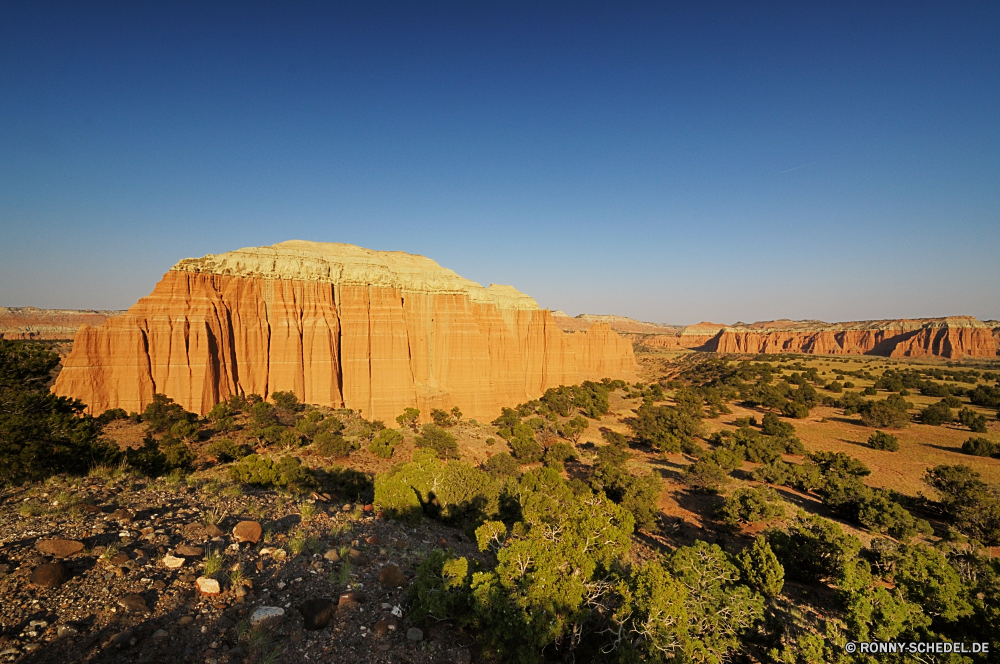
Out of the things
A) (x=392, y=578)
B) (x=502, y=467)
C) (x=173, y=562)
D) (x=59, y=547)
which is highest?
(x=59, y=547)

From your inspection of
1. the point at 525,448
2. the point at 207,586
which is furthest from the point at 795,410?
the point at 207,586

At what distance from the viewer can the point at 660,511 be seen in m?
20.2

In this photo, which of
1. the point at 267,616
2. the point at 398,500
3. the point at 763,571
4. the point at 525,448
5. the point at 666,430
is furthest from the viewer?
the point at 666,430

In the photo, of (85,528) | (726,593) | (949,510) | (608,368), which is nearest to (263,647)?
(85,528)

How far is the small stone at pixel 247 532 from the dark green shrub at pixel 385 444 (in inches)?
695

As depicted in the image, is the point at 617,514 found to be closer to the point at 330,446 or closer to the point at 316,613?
the point at 316,613

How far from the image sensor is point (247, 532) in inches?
324

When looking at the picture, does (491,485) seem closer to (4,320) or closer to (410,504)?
(410,504)

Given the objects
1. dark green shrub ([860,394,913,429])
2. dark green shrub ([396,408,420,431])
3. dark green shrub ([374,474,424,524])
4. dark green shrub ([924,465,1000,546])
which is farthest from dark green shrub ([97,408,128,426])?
dark green shrub ([860,394,913,429])

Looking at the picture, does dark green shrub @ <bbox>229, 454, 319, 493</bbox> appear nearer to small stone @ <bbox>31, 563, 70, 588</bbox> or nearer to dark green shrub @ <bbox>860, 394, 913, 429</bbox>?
small stone @ <bbox>31, 563, 70, 588</bbox>

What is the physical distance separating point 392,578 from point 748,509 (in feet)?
56.6

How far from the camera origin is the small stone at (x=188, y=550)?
6.92 m

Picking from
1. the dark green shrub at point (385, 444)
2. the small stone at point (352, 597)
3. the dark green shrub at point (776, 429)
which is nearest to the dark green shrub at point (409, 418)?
the dark green shrub at point (385, 444)

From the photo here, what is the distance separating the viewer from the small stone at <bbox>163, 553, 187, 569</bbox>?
6.46 metres
